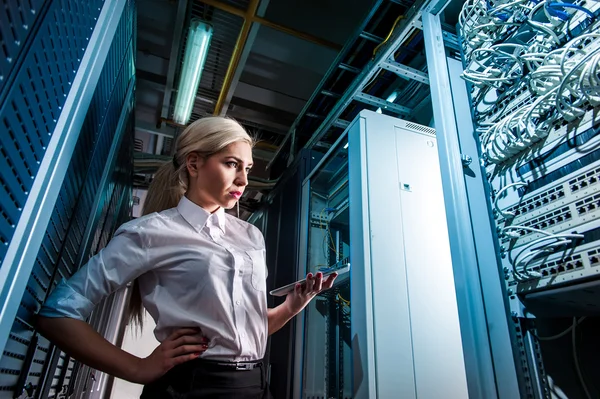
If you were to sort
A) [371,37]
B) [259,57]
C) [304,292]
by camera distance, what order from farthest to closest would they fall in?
[259,57] < [371,37] < [304,292]

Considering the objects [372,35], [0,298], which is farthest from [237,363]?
[372,35]

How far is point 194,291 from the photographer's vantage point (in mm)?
898

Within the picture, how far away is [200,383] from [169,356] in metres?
0.09

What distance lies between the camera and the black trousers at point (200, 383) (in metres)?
0.81

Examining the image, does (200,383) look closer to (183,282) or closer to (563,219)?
(183,282)

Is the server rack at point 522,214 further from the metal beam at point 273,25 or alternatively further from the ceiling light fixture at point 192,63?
the ceiling light fixture at point 192,63

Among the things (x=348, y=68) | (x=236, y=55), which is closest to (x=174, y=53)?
(x=236, y=55)

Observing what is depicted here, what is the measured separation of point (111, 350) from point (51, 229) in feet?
0.97

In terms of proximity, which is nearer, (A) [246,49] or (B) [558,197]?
(B) [558,197]

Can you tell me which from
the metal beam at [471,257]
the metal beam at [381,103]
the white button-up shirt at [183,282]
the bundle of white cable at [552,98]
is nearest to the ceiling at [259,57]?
the metal beam at [381,103]

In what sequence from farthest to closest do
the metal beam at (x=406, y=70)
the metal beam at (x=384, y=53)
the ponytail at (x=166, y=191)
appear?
1. the metal beam at (x=406, y=70)
2. the metal beam at (x=384, y=53)
3. the ponytail at (x=166, y=191)

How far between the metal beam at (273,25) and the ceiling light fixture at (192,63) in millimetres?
130

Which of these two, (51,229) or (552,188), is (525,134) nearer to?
(552,188)

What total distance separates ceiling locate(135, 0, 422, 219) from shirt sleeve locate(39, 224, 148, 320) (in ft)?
5.44
